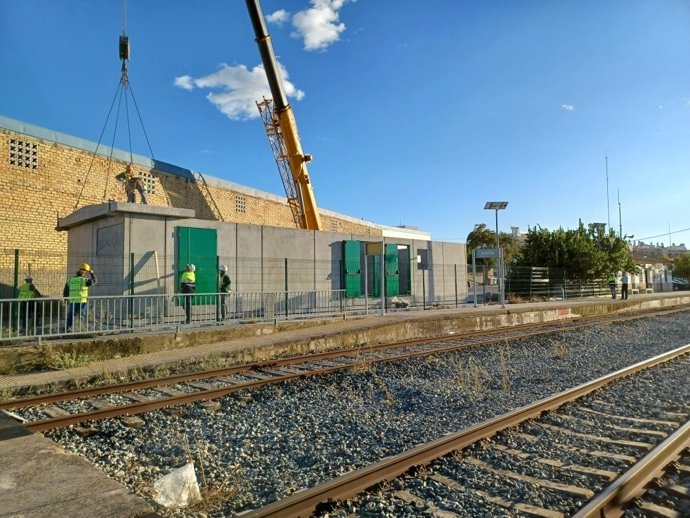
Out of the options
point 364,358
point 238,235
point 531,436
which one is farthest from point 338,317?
point 531,436

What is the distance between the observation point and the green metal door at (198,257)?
1564cm

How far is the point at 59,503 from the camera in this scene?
3.59 m

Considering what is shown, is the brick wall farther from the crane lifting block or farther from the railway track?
the railway track

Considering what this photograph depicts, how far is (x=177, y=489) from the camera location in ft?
13.5

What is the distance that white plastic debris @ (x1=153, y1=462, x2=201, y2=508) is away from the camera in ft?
13.2

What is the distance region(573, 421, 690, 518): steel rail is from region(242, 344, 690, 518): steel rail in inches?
57.0

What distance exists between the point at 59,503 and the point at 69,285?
10248 mm

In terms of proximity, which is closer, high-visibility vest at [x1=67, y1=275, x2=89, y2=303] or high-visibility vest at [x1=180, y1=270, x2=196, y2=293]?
high-visibility vest at [x1=67, y1=275, x2=89, y2=303]

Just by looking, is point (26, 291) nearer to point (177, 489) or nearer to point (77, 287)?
point (77, 287)

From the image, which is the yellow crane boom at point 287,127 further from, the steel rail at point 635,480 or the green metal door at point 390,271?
the steel rail at point 635,480

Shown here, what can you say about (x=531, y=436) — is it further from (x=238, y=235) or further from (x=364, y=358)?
(x=238, y=235)

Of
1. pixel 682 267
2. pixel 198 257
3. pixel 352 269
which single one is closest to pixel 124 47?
pixel 198 257

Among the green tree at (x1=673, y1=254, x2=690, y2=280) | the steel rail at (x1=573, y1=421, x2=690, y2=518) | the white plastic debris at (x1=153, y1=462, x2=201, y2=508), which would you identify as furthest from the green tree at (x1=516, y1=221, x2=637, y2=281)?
the green tree at (x1=673, y1=254, x2=690, y2=280)

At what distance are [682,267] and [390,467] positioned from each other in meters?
89.7
